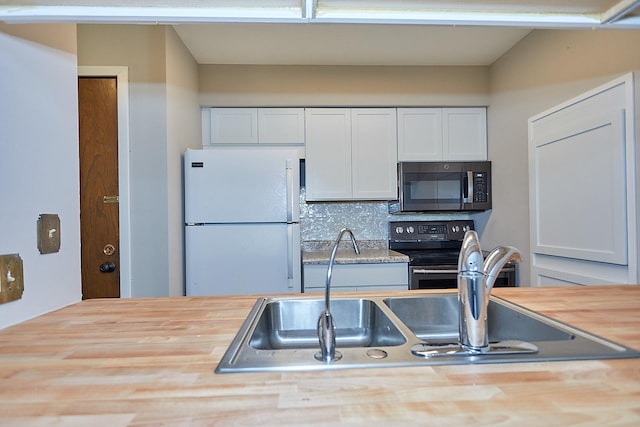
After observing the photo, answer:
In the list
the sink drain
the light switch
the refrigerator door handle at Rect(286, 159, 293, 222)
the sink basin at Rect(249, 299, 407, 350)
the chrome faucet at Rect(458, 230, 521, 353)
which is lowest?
the sink basin at Rect(249, 299, 407, 350)

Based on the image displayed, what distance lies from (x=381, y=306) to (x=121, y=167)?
1864mm

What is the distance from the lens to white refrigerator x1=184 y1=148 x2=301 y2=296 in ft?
7.84

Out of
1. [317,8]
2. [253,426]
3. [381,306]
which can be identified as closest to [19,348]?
[253,426]

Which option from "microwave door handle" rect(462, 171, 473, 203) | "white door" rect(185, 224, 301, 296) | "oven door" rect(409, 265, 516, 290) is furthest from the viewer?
"microwave door handle" rect(462, 171, 473, 203)

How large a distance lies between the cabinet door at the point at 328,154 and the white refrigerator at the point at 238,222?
0.53 metres

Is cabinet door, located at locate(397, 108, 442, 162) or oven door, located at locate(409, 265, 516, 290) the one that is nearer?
oven door, located at locate(409, 265, 516, 290)

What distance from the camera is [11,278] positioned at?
3.00 feet

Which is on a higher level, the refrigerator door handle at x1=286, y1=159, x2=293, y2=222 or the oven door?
the refrigerator door handle at x1=286, y1=159, x2=293, y2=222

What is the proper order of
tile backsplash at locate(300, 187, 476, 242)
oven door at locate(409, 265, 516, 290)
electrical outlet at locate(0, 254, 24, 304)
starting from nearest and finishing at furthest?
electrical outlet at locate(0, 254, 24, 304), oven door at locate(409, 265, 516, 290), tile backsplash at locate(300, 187, 476, 242)

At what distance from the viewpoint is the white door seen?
2.38 meters

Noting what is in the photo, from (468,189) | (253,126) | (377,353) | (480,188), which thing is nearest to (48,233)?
(377,353)

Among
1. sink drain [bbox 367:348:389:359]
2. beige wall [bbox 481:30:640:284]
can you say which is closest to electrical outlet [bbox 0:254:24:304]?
sink drain [bbox 367:348:389:359]

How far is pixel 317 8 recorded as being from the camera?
1102 millimetres

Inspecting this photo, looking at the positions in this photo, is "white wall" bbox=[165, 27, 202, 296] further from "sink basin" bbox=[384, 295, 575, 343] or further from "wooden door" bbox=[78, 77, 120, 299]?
"sink basin" bbox=[384, 295, 575, 343]
